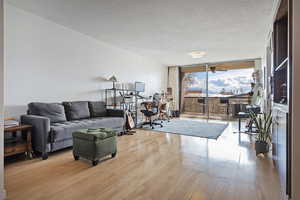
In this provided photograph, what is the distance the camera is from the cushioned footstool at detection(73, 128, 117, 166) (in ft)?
8.02

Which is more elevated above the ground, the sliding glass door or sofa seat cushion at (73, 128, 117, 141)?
the sliding glass door

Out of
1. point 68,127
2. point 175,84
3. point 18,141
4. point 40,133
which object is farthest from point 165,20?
point 175,84

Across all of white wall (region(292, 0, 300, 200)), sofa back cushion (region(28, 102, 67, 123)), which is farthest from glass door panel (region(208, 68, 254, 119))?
white wall (region(292, 0, 300, 200))

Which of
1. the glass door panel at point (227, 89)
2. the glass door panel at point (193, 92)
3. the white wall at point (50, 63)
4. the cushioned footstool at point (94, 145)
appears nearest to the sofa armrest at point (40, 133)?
the cushioned footstool at point (94, 145)

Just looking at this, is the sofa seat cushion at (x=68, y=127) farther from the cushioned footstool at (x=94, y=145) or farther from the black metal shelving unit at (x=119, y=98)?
the black metal shelving unit at (x=119, y=98)

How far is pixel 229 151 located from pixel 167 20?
2791mm

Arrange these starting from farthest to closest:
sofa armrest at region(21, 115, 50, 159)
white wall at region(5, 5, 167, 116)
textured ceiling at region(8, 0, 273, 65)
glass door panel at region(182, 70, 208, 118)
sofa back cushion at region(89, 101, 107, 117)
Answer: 1. glass door panel at region(182, 70, 208, 118)
2. sofa back cushion at region(89, 101, 107, 117)
3. white wall at region(5, 5, 167, 116)
4. textured ceiling at region(8, 0, 273, 65)
5. sofa armrest at region(21, 115, 50, 159)

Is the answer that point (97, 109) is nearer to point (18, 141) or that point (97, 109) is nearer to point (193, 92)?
point (18, 141)

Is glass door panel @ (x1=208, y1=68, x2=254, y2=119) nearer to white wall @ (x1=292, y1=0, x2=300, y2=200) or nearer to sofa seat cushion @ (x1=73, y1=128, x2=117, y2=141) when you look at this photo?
sofa seat cushion @ (x1=73, y1=128, x2=117, y2=141)

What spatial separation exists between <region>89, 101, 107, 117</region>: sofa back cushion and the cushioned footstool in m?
1.56

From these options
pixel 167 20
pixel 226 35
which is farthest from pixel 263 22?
pixel 167 20

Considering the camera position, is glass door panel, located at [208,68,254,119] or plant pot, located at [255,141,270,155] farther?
glass door panel, located at [208,68,254,119]

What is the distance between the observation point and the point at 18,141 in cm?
269

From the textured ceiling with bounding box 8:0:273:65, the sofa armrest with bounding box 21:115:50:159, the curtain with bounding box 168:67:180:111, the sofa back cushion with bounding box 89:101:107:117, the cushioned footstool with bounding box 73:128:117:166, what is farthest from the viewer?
the curtain with bounding box 168:67:180:111
